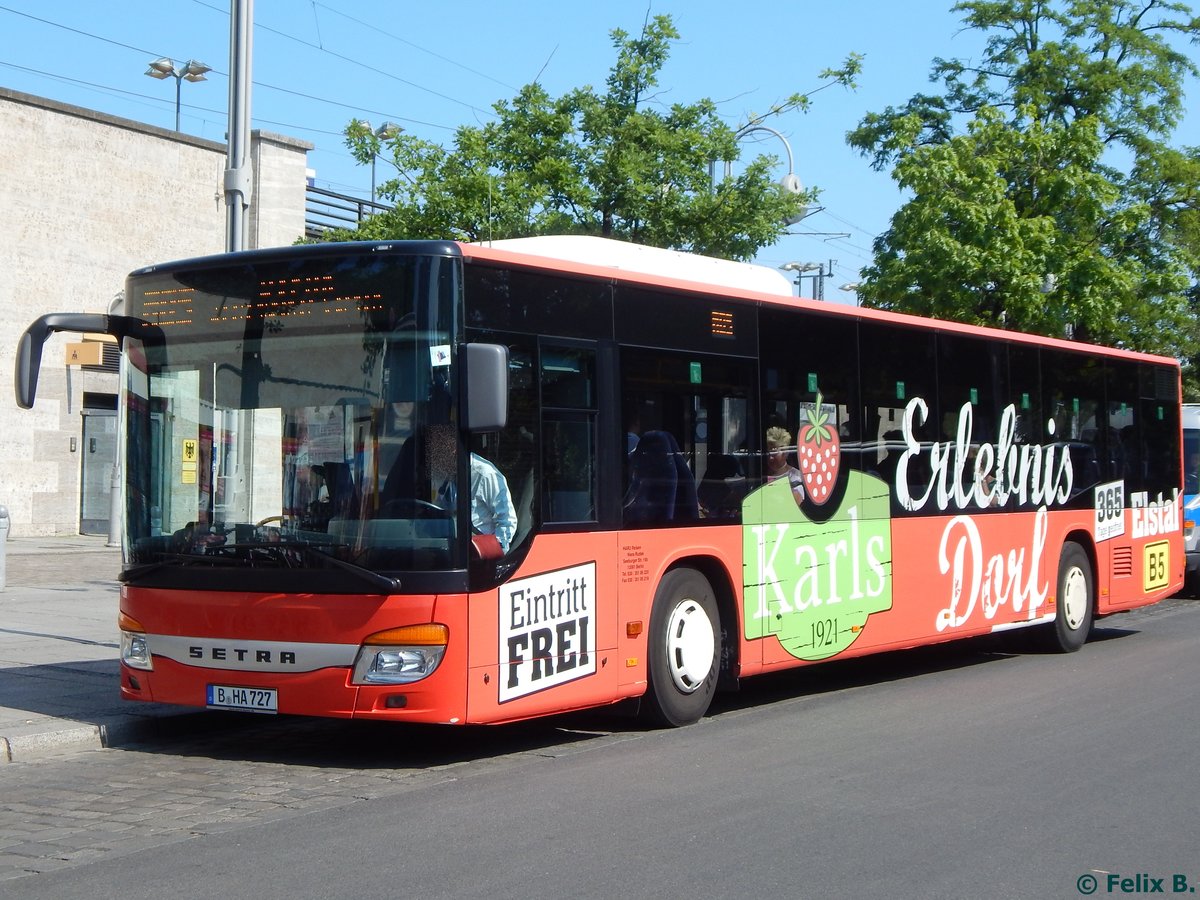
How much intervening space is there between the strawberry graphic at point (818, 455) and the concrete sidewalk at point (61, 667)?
488 cm

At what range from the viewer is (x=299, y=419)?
26.6ft

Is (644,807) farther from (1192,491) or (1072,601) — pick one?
(1192,491)

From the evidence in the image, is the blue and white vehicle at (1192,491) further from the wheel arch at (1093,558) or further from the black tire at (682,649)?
the black tire at (682,649)

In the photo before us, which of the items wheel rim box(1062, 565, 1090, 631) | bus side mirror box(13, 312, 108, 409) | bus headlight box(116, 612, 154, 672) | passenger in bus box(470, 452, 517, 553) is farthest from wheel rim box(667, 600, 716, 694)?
wheel rim box(1062, 565, 1090, 631)

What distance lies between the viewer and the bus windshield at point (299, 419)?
7832 millimetres

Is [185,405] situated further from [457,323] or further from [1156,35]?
[1156,35]

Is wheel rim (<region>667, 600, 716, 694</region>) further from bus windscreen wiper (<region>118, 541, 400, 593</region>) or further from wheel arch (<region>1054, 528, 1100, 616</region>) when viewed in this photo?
wheel arch (<region>1054, 528, 1100, 616</region>)

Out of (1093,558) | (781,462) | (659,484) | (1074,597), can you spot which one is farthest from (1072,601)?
(659,484)

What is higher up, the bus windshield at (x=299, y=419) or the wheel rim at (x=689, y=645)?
the bus windshield at (x=299, y=419)

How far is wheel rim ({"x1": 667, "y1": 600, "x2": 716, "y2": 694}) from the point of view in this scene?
951cm

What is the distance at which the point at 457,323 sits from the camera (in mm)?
7934

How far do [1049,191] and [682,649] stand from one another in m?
17.9

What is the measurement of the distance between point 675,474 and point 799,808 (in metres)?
3.02

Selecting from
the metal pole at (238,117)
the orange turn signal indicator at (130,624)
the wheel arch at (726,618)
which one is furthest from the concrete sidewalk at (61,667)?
the metal pole at (238,117)
